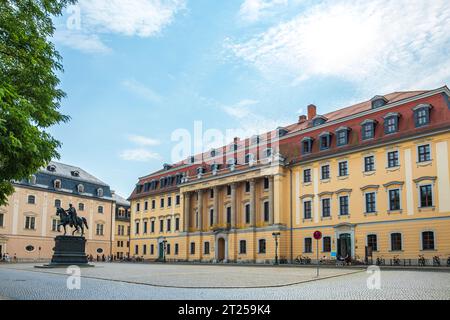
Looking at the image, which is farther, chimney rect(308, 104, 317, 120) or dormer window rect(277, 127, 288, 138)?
chimney rect(308, 104, 317, 120)

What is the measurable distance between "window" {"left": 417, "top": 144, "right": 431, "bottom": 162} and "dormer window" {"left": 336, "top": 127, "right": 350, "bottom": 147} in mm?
7455

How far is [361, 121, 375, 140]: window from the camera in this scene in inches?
1630

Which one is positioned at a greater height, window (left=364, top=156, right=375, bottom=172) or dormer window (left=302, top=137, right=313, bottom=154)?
dormer window (left=302, top=137, right=313, bottom=154)

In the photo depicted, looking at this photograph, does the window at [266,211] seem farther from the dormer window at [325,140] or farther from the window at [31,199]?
the window at [31,199]

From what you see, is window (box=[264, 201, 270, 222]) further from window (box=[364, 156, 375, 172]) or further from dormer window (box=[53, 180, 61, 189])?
dormer window (box=[53, 180, 61, 189])

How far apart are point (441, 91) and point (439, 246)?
12581mm

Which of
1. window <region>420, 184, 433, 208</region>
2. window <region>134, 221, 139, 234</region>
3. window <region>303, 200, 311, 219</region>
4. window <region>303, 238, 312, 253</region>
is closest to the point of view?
window <region>420, 184, 433, 208</region>

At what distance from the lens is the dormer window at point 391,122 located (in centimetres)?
3966

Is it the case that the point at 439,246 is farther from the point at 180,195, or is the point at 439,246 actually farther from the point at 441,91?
the point at 180,195

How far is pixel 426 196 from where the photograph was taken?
36781mm

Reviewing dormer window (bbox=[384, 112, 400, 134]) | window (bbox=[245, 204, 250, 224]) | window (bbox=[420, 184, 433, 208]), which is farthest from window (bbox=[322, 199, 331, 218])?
window (bbox=[245, 204, 250, 224])

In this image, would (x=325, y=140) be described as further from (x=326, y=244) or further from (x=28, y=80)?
(x=28, y=80)

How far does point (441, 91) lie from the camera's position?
36.7 meters
